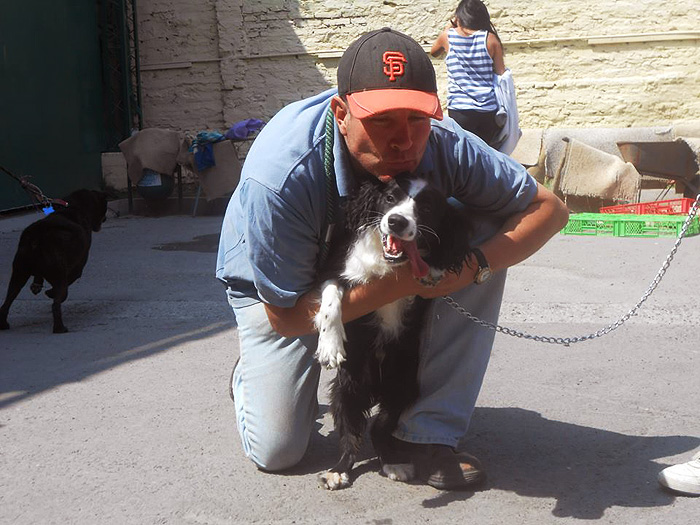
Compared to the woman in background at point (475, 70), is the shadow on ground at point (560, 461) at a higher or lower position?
lower

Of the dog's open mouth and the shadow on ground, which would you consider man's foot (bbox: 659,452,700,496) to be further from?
the dog's open mouth

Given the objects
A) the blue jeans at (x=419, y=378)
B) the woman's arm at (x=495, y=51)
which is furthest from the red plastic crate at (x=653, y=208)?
the blue jeans at (x=419, y=378)

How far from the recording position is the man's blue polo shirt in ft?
8.46

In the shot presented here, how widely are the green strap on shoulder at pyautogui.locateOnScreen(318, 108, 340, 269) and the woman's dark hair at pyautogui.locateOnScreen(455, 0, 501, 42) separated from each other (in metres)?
4.64

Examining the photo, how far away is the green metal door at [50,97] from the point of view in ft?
34.6

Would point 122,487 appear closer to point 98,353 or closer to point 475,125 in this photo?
point 98,353

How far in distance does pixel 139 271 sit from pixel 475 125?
296cm

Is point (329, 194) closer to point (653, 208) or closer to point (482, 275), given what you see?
point (482, 275)

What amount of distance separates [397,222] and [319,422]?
139cm

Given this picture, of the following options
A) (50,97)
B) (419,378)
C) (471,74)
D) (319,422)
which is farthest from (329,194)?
(50,97)

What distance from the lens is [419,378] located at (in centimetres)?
304

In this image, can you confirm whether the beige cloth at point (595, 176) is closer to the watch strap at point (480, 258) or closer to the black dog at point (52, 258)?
the black dog at point (52, 258)

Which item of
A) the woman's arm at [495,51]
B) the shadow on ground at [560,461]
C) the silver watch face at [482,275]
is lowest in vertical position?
the shadow on ground at [560,461]

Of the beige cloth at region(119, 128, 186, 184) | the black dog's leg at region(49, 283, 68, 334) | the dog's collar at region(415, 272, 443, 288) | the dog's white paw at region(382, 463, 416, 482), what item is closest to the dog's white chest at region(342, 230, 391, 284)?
the dog's collar at region(415, 272, 443, 288)
